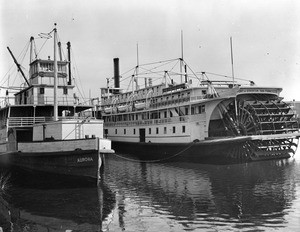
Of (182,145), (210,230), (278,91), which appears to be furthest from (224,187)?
(278,91)

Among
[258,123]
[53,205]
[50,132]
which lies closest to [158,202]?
[53,205]

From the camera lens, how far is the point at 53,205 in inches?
563

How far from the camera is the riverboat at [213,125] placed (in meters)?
29.0

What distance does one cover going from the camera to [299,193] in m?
16.2

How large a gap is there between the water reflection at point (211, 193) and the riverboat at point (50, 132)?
8.96 feet

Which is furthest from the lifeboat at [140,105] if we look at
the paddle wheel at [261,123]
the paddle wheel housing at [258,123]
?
the paddle wheel at [261,123]

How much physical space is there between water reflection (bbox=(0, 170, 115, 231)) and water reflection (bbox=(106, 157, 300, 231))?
1081mm

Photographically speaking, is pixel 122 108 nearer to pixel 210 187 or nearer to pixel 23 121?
pixel 23 121

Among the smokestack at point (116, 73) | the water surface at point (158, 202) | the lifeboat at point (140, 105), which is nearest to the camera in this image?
the water surface at point (158, 202)

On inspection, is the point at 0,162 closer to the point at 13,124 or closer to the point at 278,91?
the point at 13,124

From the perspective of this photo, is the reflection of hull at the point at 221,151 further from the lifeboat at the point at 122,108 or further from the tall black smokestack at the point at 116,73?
Answer: the tall black smokestack at the point at 116,73

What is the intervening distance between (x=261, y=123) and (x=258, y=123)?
498 mm

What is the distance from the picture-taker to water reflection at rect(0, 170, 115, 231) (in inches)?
467

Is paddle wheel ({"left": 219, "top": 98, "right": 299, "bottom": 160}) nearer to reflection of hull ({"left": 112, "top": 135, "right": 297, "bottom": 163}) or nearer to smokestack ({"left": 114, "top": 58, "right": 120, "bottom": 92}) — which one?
reflection of hull ({"left": 112, "top": 135, "right": 297, "bottom": 163})
